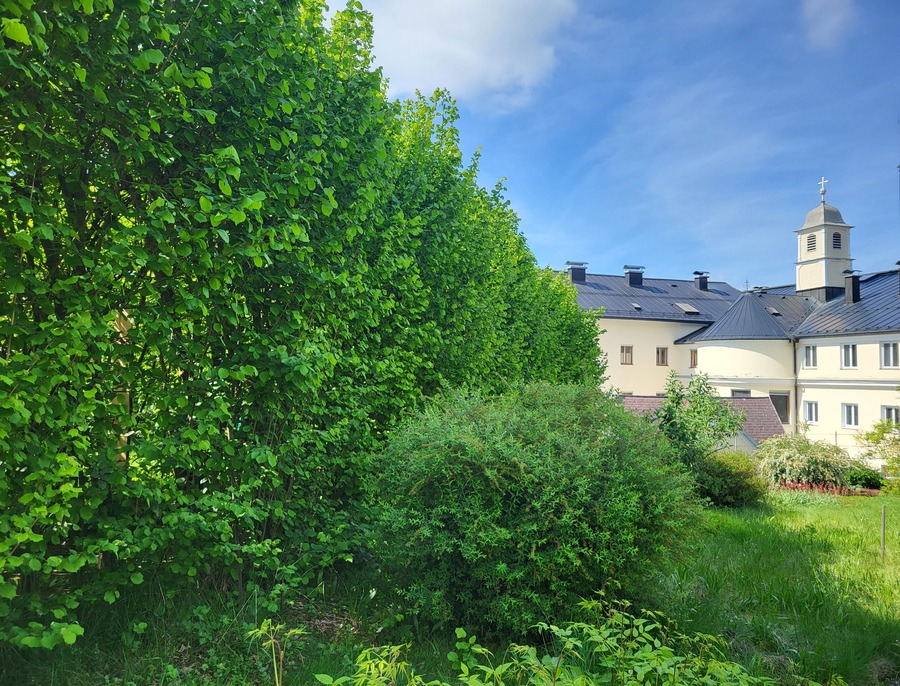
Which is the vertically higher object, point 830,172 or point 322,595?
point 830,172

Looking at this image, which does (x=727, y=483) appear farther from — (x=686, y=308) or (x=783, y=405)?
(x=686, y=308)

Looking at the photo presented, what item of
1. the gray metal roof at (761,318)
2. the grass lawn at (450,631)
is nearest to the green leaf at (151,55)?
the grass lawn at (450,631)

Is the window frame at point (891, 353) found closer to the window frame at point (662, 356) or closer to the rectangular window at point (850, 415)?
the rectangular window at point (850, 415)

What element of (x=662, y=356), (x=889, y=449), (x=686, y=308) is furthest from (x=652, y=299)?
(x=889, y=449)

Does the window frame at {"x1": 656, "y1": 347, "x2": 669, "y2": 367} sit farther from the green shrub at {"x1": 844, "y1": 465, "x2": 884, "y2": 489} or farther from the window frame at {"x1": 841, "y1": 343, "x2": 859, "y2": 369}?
the green shrub at {"x1": 844, "y1": 465, "x2": 884, "y2": 489}

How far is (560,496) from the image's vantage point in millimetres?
4078

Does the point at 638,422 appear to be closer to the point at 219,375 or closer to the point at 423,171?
the point at 219,375

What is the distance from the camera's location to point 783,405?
37.4 meters

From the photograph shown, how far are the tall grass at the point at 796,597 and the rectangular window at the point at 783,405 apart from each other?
3138 cm

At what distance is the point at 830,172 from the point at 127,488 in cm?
5368

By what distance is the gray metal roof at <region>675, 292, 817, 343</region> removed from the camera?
122 feet

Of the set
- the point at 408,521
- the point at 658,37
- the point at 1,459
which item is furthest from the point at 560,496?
the point at 658,37

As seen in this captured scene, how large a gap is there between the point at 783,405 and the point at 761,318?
5.91 metres

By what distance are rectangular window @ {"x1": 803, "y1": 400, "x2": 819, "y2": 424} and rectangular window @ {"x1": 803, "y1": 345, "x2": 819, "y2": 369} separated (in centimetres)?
230
